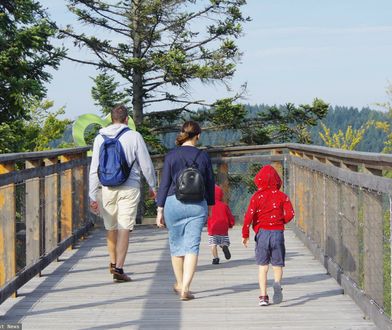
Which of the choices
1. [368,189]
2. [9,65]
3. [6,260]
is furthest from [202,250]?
[9,65]

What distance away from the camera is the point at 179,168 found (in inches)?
332

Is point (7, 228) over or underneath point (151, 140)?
underneath

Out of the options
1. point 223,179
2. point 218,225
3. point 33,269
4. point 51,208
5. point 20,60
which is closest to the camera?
point 33,269

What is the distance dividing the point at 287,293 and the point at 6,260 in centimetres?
261

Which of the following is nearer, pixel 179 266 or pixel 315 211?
pixel 179 266

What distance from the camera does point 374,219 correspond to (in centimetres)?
695

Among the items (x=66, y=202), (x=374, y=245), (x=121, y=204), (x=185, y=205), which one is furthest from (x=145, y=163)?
(x=374, y=245)

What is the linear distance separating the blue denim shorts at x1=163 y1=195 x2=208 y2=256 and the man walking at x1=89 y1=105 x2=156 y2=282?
3.20 ft

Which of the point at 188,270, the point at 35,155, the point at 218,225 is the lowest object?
the point at 188,270

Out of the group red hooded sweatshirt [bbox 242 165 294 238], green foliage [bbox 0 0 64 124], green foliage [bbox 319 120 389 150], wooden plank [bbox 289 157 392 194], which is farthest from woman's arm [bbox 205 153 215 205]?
green foliage [bbox 319 120 389 150]

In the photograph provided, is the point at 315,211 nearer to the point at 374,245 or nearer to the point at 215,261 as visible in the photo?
the point at 215,261

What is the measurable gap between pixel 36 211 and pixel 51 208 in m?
0.99

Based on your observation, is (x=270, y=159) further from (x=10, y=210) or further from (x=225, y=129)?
(x=225, y=129)

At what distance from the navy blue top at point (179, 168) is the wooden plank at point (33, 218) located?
4.46 feet
